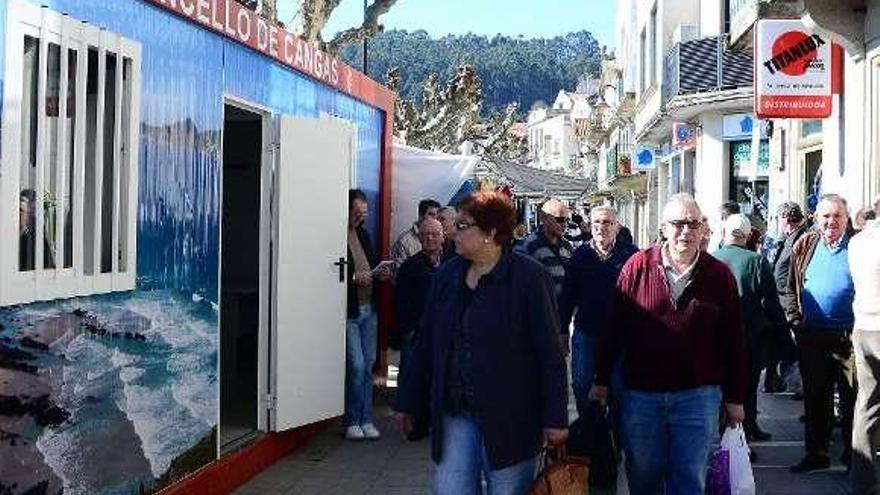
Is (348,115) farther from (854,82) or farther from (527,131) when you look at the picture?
(527,131)

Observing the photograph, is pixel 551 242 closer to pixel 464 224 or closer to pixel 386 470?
pixel 386 470

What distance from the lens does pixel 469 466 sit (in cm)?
456

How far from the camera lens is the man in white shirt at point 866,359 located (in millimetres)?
6219

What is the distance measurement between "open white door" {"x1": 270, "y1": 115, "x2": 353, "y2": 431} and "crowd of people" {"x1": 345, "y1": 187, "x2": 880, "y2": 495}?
5.82 feet

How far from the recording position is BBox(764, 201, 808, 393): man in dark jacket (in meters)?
7.61

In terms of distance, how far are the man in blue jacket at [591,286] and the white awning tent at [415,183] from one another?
4.15 m

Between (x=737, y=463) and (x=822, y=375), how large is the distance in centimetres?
227

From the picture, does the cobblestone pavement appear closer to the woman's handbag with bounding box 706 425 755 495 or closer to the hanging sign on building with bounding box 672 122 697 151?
the woman's handbag with bounding box 706 425 755 495

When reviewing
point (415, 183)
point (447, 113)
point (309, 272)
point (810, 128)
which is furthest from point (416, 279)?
point (447, 113)

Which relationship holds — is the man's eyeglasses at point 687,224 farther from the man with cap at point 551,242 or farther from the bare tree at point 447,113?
the bare tree at point 447,113

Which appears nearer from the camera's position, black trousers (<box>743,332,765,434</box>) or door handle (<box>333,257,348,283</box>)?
black trousers (<box>743,332,765,434</box>)

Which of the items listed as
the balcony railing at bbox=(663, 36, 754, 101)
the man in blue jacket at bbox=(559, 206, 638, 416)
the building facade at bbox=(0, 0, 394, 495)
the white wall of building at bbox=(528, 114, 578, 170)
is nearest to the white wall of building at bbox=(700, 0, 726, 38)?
the balcony railing at bbox=(663, 36, 754, 101)

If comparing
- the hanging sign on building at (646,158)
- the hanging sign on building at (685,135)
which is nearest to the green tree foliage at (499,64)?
the hanging sign on building at (646,158)

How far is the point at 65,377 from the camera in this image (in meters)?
4.88
